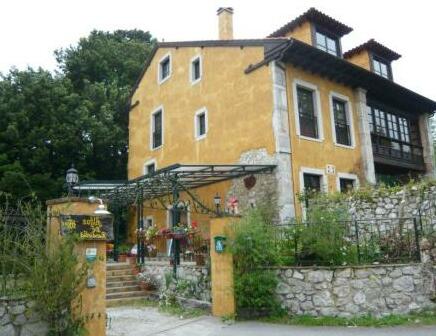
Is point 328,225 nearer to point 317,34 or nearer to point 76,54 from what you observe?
point 317,34

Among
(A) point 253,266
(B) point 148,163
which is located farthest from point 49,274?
(B) point 148,163

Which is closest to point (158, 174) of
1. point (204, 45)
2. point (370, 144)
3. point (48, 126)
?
point (204, 45)

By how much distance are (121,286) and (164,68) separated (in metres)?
11.3

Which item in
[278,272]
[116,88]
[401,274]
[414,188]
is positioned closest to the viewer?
[401,274]

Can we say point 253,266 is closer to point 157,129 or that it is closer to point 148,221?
point 148,221

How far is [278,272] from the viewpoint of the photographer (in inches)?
364

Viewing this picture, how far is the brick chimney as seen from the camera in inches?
714

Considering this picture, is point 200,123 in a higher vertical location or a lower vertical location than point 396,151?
higher

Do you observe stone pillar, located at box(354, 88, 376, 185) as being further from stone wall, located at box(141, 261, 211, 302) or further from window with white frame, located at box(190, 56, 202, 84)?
stone wall, located at box(141, 261, 211, 302)

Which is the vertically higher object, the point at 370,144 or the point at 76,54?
the point at 76,54

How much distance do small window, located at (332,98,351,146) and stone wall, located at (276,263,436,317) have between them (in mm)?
8288

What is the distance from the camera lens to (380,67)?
801 inches

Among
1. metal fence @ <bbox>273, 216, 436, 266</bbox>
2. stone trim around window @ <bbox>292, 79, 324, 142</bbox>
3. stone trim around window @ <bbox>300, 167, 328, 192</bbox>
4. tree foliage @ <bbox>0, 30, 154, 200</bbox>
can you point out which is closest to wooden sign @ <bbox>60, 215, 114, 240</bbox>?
metal fence @ <bbox>273, 216, 436, 266</bbox>

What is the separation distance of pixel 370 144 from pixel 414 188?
239 inches
